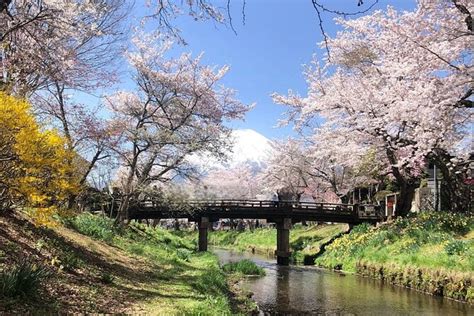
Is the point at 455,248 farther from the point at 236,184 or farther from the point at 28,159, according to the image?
the point at 236,184

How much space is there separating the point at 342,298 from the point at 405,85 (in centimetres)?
724

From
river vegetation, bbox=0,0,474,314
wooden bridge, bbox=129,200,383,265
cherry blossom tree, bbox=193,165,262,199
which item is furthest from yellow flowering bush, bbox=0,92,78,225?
cherry blossom tree, bbox=193,165,262,199

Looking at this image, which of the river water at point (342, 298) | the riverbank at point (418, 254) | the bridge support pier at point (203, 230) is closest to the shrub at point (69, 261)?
the river water at point (342, 298)

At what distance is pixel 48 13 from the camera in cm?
771

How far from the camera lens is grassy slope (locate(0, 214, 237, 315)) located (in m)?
6.47

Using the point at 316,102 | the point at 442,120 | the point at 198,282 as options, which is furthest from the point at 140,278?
the point at 316,102

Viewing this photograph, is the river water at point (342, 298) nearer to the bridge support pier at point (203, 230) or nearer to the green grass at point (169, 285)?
the green grass at point (169, 285)

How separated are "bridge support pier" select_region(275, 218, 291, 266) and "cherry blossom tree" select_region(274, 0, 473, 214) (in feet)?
28.7

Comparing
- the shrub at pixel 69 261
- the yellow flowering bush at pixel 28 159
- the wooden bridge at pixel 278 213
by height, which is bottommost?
the shrub at pixel 69 261

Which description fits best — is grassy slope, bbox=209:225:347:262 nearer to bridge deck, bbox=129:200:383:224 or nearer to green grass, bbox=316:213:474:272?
bridge deck, bbox=129:200:383:224

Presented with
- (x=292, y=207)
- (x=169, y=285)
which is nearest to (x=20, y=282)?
(x=169, y=285)

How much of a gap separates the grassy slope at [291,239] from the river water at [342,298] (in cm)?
1226

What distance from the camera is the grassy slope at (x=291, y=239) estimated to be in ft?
103

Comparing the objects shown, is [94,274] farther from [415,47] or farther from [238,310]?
[415,47]
